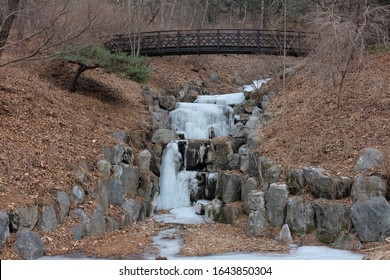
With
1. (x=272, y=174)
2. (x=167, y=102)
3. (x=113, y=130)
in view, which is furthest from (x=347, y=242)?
(x=167, y=102)

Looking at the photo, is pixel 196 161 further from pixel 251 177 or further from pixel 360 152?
pixel 360 152

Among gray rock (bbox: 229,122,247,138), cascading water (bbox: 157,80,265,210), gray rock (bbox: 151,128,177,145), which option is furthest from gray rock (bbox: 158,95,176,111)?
gray rock (bbox: 229,122,247,138)

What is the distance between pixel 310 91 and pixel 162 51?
28.0 feet

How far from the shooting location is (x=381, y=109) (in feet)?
39.9

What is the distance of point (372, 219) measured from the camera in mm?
8531

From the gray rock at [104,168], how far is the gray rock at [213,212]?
3379 mm

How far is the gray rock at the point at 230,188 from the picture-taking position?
40.4ft

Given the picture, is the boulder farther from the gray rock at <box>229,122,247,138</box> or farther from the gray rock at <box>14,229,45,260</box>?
the gray rock at <box>14,229,45,260</box>

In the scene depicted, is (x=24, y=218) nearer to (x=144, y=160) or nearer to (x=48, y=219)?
(x=48, y=219)

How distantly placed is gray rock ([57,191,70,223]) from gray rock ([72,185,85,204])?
0.31 meters

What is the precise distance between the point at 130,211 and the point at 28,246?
421 centimetres

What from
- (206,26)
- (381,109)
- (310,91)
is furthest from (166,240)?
(206,26)

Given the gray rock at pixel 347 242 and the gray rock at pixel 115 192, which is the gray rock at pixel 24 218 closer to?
the gray rock at pixel 115 192

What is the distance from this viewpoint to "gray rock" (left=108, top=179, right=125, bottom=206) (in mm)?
10938
